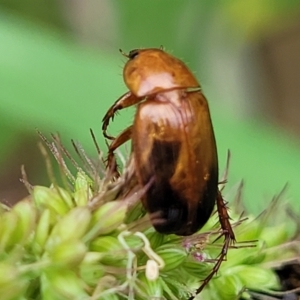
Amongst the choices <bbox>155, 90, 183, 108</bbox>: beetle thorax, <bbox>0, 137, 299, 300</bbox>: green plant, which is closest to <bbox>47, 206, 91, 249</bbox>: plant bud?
<bbox>0, 137, 299, 300</bbox>: green plant

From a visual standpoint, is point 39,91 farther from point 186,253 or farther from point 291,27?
point 291,27

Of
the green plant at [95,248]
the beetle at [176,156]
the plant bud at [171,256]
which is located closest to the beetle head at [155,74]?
the beetle at [176,156]

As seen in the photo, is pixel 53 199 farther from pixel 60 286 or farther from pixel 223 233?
pixel 223 233

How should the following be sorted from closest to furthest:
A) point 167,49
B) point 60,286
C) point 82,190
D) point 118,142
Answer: point 60,286 < point 82,190 < point 118,142 < point 167,49

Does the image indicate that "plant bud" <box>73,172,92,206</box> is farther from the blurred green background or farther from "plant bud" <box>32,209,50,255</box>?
the blurred green background

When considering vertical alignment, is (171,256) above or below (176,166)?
below

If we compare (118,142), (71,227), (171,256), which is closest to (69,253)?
(71,227)

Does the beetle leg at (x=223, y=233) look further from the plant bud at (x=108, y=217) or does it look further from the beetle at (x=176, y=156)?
the plant bud at (x=108, y=217)
